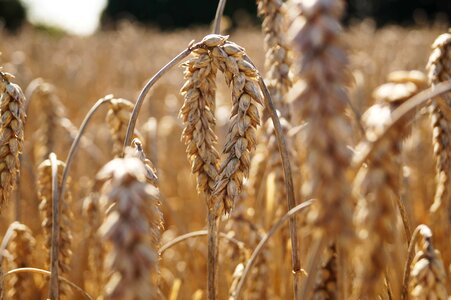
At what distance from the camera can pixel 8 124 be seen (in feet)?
3.43

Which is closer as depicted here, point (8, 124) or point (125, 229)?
point (125, 229)

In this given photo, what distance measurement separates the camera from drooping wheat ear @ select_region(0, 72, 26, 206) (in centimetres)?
102

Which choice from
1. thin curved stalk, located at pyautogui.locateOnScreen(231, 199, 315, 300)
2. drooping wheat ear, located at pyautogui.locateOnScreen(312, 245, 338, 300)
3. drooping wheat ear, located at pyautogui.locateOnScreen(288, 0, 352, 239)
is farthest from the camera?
drooping wheat ear, located at pyautogui.locateOnScreen(312, 245, 338, 300)

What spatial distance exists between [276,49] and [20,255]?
0.96 m

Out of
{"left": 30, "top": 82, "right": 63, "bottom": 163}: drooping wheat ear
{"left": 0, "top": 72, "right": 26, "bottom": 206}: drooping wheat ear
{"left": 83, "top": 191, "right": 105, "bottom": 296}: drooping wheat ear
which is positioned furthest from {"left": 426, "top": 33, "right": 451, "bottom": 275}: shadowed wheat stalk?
{"left": 30, "top": 82, "right": 63, "bottom": 163}: drooping wheat ear

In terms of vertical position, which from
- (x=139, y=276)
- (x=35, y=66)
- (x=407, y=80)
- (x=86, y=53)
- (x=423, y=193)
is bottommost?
(x=139, y=276)

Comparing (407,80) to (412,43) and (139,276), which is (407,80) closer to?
(139,276)

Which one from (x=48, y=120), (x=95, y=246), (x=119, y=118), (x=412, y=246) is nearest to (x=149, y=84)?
(x=119, y=118)

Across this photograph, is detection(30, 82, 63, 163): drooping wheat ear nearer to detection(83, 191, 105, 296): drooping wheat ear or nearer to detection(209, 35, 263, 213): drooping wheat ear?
detection(83, 191, 105, 296): drooping wheat ear

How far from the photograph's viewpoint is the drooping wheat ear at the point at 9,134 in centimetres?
102

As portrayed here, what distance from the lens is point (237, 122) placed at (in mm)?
978

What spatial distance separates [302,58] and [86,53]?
7421mm

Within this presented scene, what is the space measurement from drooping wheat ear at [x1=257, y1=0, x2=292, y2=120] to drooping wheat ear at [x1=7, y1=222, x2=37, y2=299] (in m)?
0.81

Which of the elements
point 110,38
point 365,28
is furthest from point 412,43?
point 110,38
